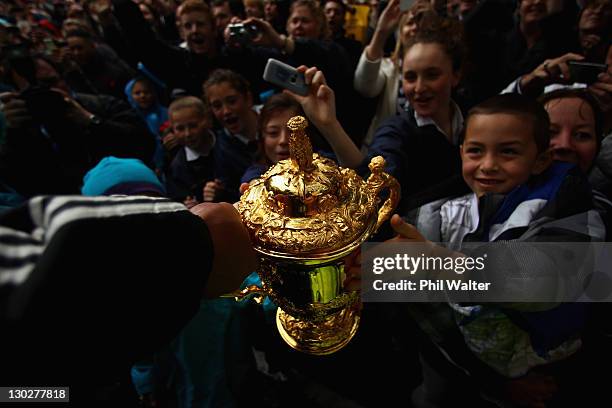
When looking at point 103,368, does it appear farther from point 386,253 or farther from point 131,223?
point 386,253

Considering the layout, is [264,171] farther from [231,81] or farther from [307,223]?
[231,81]

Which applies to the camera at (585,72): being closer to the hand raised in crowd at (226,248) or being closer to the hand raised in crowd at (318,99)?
the hand raised in crowd at (318,99)

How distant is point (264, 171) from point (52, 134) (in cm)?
140

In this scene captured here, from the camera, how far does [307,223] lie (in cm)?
62

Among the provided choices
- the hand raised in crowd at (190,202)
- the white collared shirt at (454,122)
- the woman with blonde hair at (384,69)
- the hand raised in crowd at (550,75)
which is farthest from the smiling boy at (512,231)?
the hand raised in crowd at (190,202)

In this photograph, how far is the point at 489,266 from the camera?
2.68ft

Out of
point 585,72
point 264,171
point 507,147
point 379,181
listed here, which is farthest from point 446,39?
point 379,181

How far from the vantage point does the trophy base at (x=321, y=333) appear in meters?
0.78

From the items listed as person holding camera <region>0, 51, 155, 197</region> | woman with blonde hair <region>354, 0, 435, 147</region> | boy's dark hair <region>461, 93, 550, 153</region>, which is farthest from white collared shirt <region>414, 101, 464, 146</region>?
person holding camera <region>0, 51, 155, 197</region>

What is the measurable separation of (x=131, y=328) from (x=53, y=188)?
1.78m

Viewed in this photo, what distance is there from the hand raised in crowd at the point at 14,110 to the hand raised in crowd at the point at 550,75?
227 cm

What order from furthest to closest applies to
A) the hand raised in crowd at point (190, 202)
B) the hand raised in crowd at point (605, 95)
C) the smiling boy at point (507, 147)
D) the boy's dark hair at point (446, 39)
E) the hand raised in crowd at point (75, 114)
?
the hand raised in crowd at point (75, 114), the hand raised in crowd at point (190, 202), the boy's dark hair at point (446, 39), the hand raised in crowd at point (605, 95), the smiling boy at point (507, 147)

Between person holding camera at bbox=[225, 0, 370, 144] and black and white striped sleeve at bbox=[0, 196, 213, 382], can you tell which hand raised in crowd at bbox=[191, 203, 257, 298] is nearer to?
black and white striped sleeve at bbox=[0, 196, 213, 382]

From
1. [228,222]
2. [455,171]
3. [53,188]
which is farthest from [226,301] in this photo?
[53,188]
